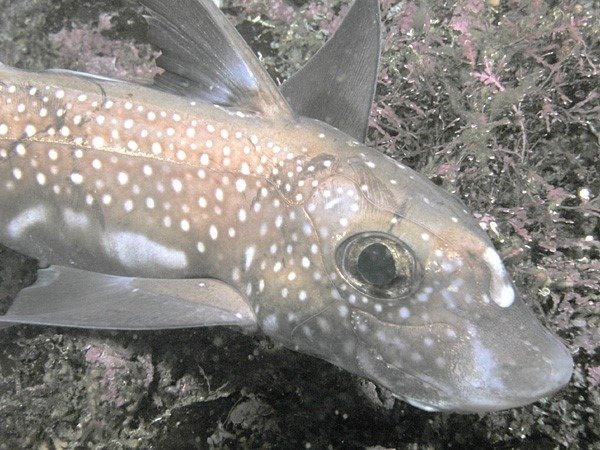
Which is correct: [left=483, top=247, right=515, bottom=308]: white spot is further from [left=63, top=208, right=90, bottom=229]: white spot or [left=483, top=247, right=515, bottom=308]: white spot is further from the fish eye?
[left=63, top=208, right=90, bottom=229]: white spot

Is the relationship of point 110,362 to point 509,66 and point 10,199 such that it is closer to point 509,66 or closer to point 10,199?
point 10,199

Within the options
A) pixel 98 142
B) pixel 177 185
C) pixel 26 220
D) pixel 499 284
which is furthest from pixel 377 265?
pixel 26 220

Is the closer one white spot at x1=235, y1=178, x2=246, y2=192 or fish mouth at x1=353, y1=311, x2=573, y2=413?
fish mouth at x1=353, y1=311, x2=573, y2=413

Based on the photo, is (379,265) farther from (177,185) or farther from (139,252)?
(139,252)

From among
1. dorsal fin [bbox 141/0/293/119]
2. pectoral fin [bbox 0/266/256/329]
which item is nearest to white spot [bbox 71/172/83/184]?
pectoral fin [bbox 0/266/256/329]

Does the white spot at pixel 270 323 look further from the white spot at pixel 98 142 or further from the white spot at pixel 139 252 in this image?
the white spot at pixel 98 142

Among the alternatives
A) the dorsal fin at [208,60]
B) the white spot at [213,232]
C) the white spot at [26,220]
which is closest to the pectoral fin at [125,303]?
the white spot at [213,232]
